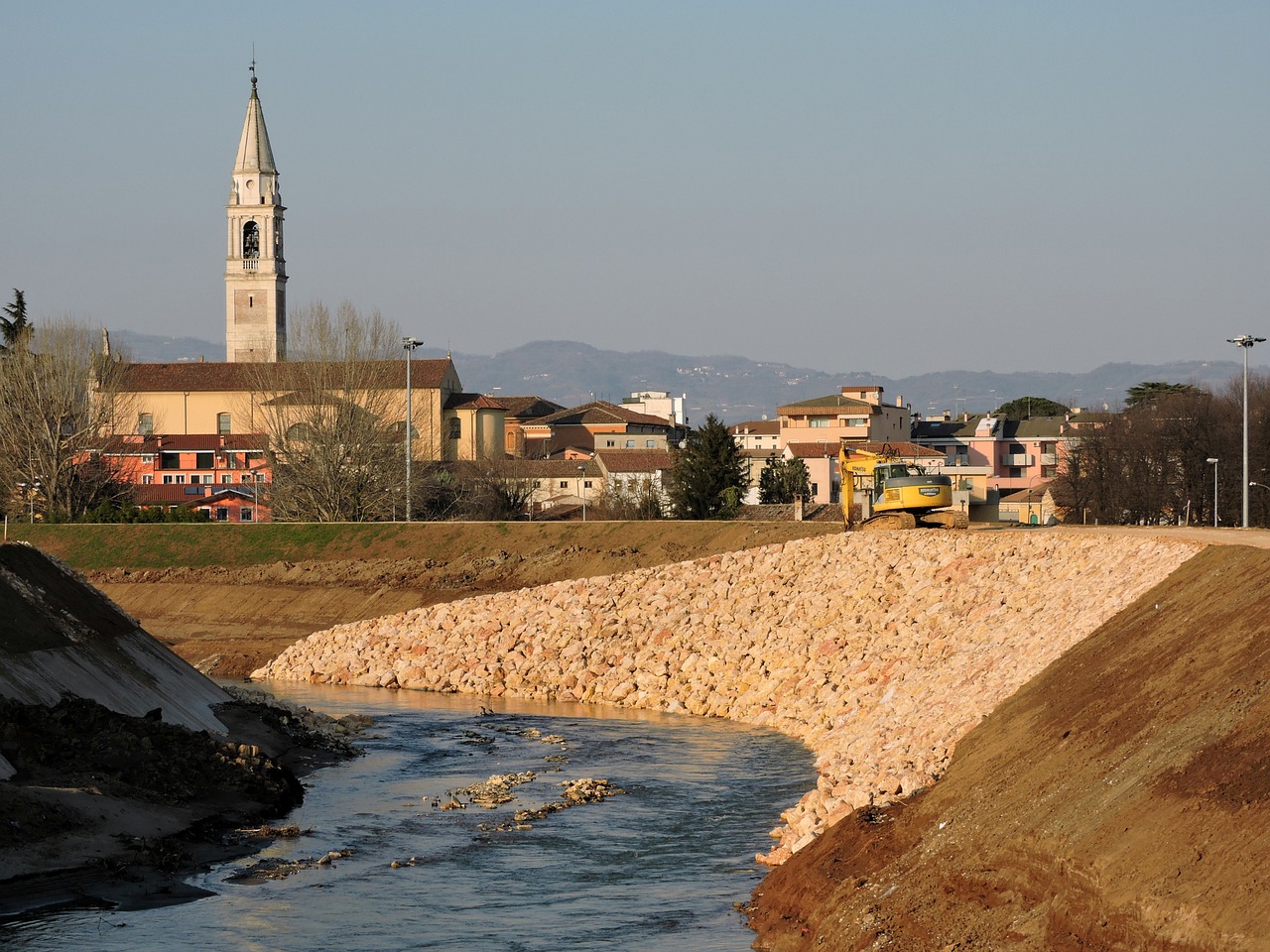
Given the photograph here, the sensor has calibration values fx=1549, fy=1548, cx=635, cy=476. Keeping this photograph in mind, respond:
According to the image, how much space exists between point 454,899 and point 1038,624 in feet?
43.4

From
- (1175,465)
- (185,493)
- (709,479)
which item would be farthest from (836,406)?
(185,493)

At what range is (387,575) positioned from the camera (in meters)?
55.9

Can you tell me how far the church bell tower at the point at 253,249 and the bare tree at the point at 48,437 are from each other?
2379 inches

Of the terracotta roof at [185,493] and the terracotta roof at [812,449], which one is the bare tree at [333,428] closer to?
the terracotta roof at [185,493]

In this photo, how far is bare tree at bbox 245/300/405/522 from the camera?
70188 millimetres

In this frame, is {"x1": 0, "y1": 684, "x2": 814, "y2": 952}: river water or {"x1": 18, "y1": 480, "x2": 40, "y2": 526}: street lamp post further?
{"x1": 18, "y1": 480, "x2": 40, "y2": 526}: street lamp post

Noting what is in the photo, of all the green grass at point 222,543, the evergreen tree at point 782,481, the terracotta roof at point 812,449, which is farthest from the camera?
the terracotta roof at point 812,449

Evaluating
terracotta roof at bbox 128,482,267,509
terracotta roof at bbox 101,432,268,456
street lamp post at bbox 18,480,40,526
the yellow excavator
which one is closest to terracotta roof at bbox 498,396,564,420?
terracotta roof at bbox 101,432,268,456

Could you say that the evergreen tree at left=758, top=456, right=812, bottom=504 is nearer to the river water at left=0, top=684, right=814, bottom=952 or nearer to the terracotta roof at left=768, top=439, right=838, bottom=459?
the terracotta roof at left=768, top=439, right=838, bottom=459

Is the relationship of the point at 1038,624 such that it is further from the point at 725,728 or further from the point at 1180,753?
the point at 1180,753

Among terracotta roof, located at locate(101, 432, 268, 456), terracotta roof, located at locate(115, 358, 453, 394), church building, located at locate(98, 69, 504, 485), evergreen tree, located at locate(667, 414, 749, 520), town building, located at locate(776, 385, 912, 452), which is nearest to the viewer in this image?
church building, located at locate(98, 69, 504, 485)

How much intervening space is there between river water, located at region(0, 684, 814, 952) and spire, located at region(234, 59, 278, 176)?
11349 cm

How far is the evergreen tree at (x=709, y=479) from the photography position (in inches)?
3036

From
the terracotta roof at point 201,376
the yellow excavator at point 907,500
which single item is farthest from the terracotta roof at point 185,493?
the yellow excavator at point 907,500
